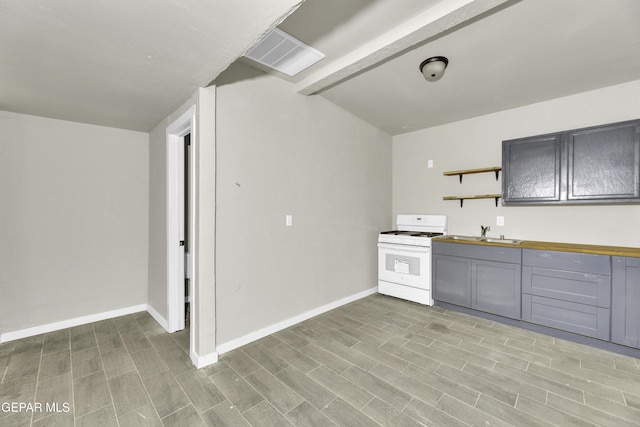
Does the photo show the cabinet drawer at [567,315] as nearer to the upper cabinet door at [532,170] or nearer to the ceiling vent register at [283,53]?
the upper cabinet door at [532,170]

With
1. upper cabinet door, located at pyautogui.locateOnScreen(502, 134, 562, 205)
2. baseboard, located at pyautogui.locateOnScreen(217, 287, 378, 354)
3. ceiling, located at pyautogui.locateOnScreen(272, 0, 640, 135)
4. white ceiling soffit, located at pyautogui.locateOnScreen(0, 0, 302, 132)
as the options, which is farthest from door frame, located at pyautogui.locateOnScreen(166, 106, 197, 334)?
upper cabinet door, located at pyautogui.locateOnScreen(502, 134, 562, 205)

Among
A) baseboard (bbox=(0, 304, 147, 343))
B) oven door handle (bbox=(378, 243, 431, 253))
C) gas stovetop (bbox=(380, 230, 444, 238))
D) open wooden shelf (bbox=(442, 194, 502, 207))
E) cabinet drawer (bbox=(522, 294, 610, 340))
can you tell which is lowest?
baseboard (bbox=(0, 304, 147, 343))

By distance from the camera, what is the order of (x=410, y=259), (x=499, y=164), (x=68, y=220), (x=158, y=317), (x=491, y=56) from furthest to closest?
(x=410, y=259) → (x=499, y=164) → (x=158, y=317) → (x=68, y=220) → (x=491, y=56)

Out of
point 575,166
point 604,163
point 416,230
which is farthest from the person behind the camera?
point 416,230

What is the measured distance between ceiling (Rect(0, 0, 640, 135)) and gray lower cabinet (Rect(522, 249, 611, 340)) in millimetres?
1832

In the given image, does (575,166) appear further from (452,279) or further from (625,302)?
(452,279)

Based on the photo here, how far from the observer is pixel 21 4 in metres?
1.31

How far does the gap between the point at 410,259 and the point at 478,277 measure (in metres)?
0.85

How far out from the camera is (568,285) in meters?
2.69

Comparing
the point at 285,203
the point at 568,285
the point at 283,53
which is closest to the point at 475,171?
the point at 568,285

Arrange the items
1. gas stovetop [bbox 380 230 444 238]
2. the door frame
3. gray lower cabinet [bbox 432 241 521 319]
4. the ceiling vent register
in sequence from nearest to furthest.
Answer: the ceiling vent register → the door frame → gray lower cabinet [bbox 432 241 521 319] → gas stovetop [bbox 380 230 444 238]

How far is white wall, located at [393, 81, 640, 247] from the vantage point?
282 cm

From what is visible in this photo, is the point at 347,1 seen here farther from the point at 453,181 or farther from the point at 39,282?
the point at 39,282

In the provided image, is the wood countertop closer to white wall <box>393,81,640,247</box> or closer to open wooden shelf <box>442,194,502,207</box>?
white wall <box>393,81,640,247</box>
